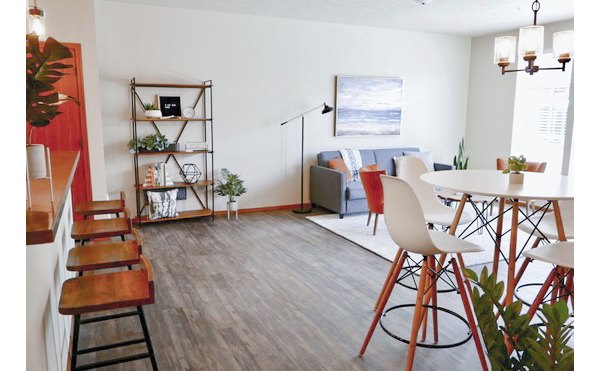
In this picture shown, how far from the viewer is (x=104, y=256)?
2.31 meters

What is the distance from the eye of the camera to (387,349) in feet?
8.73

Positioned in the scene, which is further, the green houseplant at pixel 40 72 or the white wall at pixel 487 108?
the white wall at pixel 487 108

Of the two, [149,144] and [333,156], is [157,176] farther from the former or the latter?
[333,156]

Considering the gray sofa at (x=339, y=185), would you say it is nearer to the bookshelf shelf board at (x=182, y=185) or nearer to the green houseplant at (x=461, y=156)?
the green houseplant at (x=461, y=156)

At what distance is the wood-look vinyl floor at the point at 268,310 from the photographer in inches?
101

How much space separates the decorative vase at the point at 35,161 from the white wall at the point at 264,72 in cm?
414

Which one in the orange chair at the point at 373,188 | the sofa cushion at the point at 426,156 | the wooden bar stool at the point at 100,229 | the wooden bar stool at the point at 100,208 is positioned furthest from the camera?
the sofa cushion at the point at 426,156

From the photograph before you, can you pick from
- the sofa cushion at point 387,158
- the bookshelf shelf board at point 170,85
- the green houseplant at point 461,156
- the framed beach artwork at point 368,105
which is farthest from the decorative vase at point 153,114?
the green houseplant at point 461,156

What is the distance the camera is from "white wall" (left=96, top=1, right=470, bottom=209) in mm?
5309

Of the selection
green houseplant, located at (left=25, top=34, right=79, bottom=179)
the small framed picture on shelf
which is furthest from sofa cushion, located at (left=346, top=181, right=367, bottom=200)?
green houseplant, located at (left=25, top=34, right=79, bottom=179)

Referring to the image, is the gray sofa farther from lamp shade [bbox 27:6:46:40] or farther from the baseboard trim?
lamp shade [bbox 27:6:46:40]

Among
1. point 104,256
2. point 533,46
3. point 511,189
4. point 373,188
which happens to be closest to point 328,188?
point 373,188
